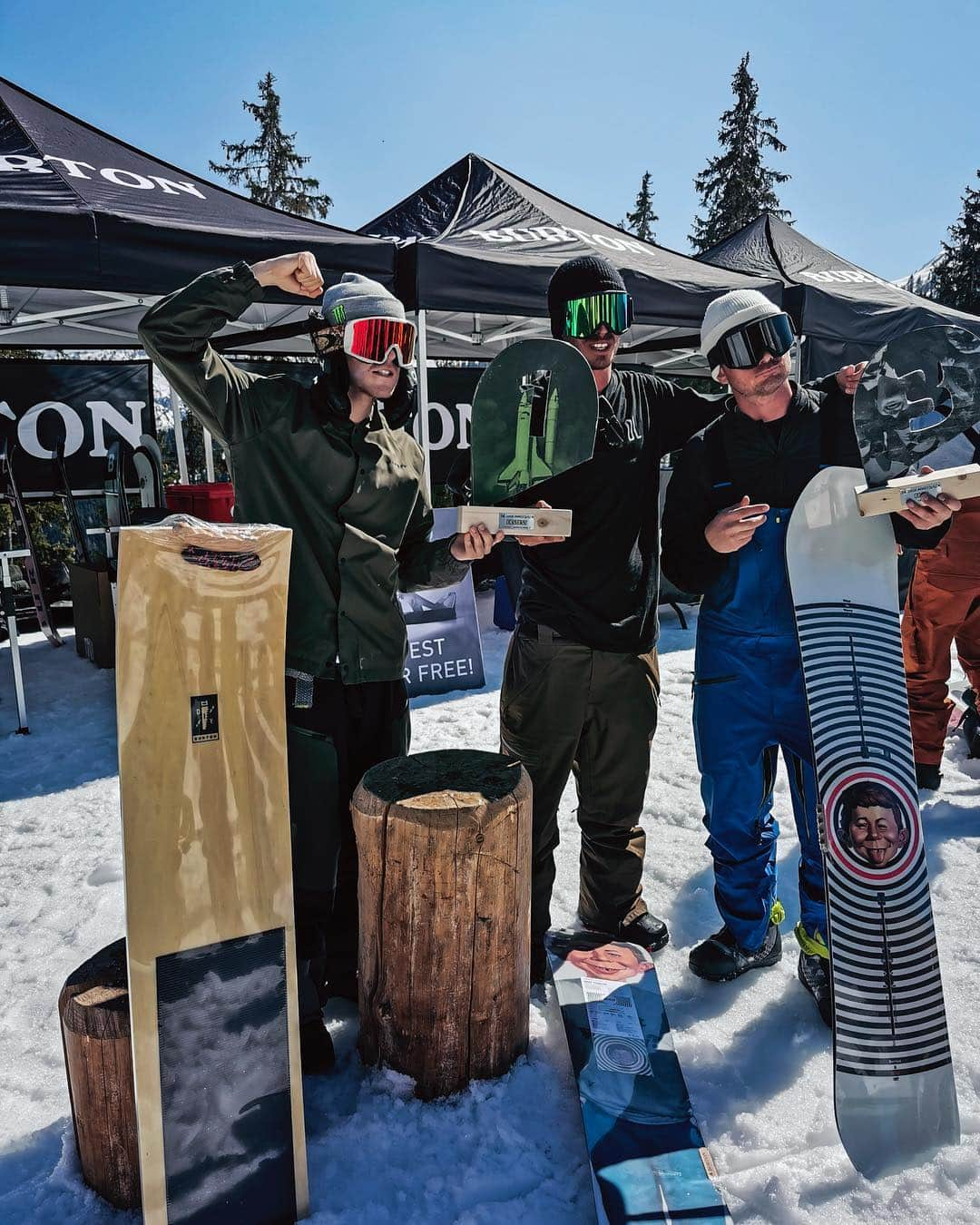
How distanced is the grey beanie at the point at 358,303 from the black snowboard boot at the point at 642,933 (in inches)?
67.6

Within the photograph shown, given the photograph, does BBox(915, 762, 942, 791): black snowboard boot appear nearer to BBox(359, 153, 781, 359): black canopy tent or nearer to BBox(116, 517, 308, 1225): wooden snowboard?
BBox(116, 517, 308, 1225): wooden snowboard

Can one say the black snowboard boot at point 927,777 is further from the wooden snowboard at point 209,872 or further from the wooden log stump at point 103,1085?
the wooden log stump at point 103,1085

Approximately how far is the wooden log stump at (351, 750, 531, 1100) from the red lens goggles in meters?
0.93

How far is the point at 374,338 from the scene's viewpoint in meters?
1.69

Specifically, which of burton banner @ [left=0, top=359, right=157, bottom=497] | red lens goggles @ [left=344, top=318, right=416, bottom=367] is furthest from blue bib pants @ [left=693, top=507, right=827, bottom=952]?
burton banner @ [left=0, top=359, right=157, bottom=497]

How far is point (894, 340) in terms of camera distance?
1866 mm

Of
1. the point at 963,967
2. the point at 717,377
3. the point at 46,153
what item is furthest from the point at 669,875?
the point at 46,153

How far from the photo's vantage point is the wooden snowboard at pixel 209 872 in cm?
130

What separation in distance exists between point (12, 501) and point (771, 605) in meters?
5.49

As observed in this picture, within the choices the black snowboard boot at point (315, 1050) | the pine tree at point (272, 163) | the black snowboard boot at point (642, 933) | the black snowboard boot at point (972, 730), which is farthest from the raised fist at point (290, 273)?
the pine tree at point (272, 163)

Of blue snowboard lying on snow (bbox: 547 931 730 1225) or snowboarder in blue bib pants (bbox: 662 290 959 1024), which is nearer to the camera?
blue snowboard lying on snow (bbox: 547 931 730 1225)

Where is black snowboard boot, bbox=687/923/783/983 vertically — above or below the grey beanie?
below

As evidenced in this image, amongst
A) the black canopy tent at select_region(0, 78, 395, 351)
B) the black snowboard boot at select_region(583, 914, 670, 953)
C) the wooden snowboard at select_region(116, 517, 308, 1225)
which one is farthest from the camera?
the black canopy tent at select_region(0, 78, 395, 351)

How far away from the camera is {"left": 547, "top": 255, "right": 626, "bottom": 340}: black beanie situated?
6.40ft
